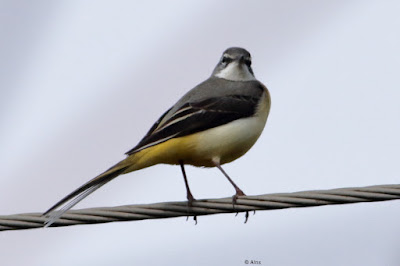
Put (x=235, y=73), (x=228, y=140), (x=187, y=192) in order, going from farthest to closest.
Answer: (x=235, y=73) < (x=228, y=140) < (x=187, y=192)

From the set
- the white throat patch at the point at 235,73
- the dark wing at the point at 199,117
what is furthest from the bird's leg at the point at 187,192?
the white throat patch at the point at 235,73

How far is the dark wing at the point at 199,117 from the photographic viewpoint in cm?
806

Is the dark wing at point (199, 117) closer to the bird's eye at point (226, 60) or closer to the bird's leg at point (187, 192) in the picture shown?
the bird's leg at point (187, 192)

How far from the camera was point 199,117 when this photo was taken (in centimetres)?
841

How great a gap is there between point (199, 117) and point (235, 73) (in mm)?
1760

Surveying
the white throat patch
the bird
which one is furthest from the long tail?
the white throat patch

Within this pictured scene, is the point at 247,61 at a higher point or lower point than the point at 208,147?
higher

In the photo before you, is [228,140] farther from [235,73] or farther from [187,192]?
[235,73]

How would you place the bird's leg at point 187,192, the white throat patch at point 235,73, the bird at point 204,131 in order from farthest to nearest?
the white throat patch at point 235,73
the bird at point 204,131
the bird's leg at point 187,192

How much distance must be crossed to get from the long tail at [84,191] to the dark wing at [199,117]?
0.24m

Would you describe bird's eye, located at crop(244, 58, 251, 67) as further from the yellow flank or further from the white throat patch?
the yellow flank

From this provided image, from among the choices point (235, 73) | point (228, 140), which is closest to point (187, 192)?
point (228, 140)

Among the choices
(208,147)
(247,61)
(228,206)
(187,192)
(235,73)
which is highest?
(247,61)

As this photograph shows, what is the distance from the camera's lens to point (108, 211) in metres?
6.68
